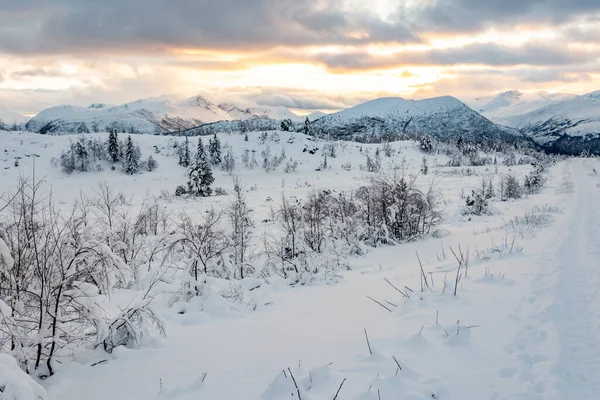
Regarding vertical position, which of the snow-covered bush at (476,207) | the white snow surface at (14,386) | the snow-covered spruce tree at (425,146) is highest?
the snow-covered spruce tree at (425,146)

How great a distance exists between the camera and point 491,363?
450 centimetres

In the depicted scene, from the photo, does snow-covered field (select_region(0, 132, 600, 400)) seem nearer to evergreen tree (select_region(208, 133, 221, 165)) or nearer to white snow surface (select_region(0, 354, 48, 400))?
white snow surface (select_region(0, 354, 48, 400))

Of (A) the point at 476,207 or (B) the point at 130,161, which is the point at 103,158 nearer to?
(B) the point at 130,161

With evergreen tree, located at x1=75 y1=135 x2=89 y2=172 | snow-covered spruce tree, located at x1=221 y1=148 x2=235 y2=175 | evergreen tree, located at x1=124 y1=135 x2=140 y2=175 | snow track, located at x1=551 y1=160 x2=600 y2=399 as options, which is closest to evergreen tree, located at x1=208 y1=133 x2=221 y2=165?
snow-covered spruce tree, located at x1=221 y1=148 x2=235 y2=175

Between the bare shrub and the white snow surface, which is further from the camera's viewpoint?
the bare shrub

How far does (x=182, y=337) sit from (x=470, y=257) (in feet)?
24.7

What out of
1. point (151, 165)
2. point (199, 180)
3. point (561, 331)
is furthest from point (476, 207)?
point (151, 165)

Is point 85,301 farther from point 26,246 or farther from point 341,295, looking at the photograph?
point 341,295

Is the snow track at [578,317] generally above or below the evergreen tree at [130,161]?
below

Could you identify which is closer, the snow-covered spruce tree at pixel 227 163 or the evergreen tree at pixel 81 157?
the evergreen tree at pixel 81 157

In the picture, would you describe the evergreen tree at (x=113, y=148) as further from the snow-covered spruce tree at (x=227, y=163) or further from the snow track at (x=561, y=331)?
the snow track at (x=561, y=331)

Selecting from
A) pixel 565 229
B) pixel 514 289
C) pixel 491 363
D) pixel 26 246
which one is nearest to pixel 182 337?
pixel 26 246

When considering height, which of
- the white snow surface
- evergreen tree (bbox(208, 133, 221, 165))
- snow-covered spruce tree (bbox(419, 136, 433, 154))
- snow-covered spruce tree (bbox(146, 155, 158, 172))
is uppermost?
snow-covered spruce tree (bbox(419, 136, 433, 154))

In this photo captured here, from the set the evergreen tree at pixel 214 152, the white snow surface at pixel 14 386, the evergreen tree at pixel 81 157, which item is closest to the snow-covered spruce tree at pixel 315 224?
the white snow surface at pixel 14 386
